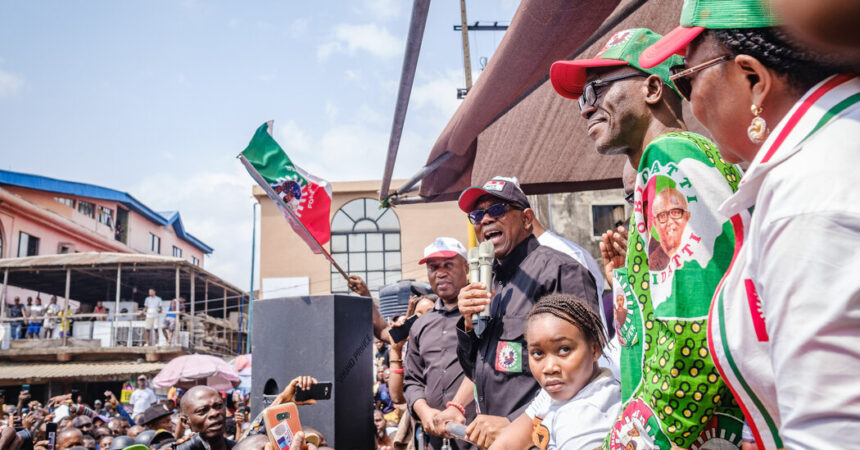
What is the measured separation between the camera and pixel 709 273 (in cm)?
135

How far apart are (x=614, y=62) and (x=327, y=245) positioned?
85.2 ft

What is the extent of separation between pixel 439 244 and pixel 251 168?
2.75 m

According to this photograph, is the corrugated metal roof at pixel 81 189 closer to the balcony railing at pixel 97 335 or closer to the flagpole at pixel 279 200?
the balcony railing at pixel 97 335

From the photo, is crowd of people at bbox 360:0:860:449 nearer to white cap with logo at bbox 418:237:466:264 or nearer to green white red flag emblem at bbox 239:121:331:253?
white cap with logo at bbox 418:237:466:264

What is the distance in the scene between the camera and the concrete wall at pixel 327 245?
90.5 feet

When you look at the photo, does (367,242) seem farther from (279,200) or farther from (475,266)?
(475,266)

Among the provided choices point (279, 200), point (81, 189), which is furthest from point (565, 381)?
point (81, 189)

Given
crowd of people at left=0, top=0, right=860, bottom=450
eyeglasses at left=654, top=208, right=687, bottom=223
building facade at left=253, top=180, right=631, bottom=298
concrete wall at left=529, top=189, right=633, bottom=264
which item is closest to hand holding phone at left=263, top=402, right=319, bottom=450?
crowd of people at left=0, top=0, right=860, bottom=450

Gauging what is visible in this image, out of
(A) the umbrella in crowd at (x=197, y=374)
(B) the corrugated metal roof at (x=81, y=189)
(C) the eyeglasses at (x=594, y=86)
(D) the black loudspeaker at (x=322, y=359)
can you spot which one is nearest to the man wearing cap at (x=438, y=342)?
(D) the black loudspeaker at (x=322, y=359)

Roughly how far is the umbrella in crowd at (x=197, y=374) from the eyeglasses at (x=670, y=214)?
13.0 m

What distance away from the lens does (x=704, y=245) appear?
136 centimetres

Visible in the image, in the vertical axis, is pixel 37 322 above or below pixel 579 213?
below

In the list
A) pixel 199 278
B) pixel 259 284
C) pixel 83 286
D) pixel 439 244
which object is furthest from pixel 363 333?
pixel 83 286

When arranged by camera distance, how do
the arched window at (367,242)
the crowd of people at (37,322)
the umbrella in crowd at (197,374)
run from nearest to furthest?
1. the umbrella in crowd at (197,374)
2. the crowd of people at (37,322)
3. the arched window at (367,242)
